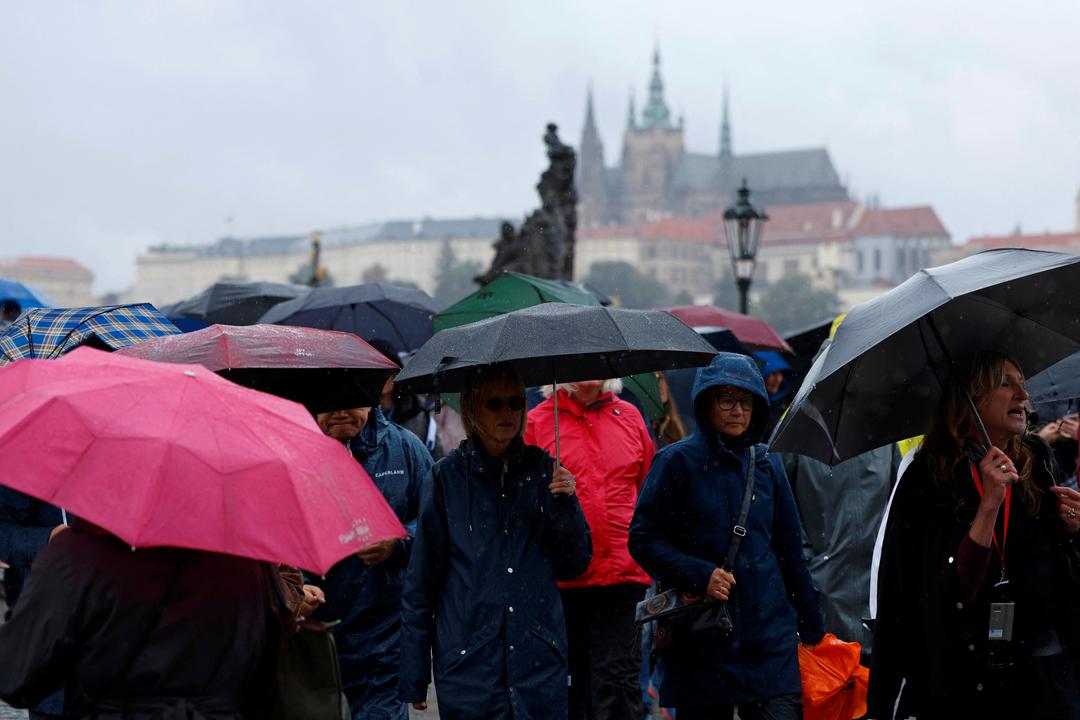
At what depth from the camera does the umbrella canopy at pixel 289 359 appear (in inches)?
171

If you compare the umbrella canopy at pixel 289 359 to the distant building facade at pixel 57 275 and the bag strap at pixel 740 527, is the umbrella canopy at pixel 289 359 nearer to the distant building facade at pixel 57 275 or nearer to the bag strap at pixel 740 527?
the bag strap at pixel 740 527

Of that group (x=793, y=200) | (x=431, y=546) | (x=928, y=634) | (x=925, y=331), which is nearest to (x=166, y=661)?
(x=431, y=546)

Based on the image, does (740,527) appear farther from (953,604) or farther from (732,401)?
(953,604)

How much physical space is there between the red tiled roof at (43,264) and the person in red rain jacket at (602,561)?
151008 millimetres

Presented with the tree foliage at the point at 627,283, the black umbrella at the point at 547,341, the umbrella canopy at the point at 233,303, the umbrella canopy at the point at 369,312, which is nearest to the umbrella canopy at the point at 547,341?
the black umbrella at the point at 547,341

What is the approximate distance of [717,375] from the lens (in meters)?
4.69

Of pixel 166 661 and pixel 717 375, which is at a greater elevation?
pixel 717 375

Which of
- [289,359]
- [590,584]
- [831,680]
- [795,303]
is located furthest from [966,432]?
[795,303]

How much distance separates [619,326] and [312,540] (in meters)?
1.95

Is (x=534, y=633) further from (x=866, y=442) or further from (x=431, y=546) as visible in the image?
(x=866, y=442)

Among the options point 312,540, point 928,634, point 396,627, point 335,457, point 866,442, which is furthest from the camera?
point 396,627

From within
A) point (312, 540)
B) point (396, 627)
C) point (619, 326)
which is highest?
point (619, 326)

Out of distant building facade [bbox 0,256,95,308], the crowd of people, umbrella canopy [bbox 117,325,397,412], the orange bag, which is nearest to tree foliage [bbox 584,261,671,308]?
distant building facade [bbox 0,256,95,308]

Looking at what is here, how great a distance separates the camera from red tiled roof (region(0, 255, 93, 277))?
497 feet
